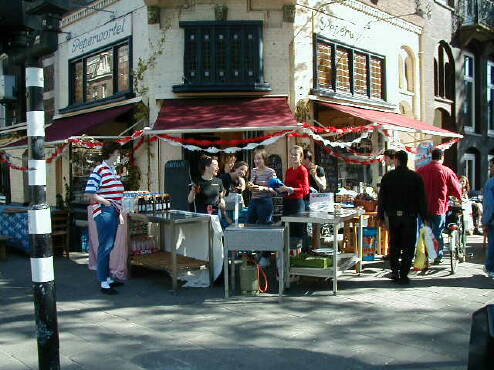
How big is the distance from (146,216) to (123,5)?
21.7 ft

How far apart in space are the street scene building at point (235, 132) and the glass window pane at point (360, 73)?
6cm

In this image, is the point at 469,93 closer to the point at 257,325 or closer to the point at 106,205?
the point at 106,205

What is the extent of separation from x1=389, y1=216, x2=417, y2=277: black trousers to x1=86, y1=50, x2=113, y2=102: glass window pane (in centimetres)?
808

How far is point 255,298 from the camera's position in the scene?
A: 621 cm

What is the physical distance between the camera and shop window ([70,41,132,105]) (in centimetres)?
1189

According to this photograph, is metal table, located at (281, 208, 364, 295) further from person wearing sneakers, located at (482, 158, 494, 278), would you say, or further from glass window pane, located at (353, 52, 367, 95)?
glass window pane, located at (353, 52, 367, 95)

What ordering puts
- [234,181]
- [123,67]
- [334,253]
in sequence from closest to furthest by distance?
[334,253] < [234,181] < [123,67]

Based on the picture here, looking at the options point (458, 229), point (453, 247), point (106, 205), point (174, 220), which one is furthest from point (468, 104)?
point (106, 205)

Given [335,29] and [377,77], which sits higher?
[335,29]

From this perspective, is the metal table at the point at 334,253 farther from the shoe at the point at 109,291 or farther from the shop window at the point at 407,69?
the shop window at the point at 407,69

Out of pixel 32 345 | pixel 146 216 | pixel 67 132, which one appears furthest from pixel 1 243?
pixel 32 345

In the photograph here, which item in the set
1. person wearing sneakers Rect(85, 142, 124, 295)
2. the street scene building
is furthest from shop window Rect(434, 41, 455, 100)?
person wearing sneakers Rect(85, 142, 124, 295)

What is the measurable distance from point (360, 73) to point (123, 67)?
19.3 feet

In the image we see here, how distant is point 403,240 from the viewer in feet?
22.7
